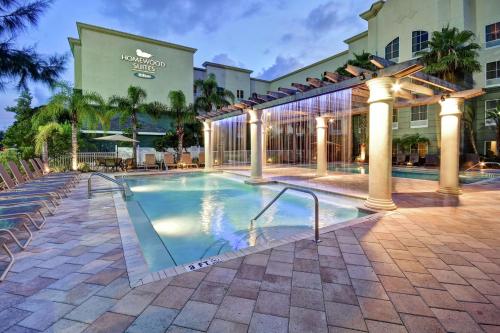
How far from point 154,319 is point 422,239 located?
376 centimetres

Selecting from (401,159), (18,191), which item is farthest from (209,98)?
(18,191)

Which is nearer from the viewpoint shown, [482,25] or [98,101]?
[98,101]

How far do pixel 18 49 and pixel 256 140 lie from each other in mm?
7215

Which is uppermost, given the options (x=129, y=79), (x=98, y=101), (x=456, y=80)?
(x=129, y=79)

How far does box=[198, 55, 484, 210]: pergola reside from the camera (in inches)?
215

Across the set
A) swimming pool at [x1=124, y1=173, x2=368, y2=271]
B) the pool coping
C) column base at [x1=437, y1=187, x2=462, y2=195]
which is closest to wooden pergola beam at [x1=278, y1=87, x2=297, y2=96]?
swimming pool at [x1=124, y1=173, x2=368, y2=271]

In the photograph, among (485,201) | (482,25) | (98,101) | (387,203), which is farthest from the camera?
(482,25)

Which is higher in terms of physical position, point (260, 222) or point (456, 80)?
point (456, 80)

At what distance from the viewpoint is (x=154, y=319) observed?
2104mm

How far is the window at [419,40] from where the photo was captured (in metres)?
20.3

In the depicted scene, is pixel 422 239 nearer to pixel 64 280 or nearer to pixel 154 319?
pixel 154 319

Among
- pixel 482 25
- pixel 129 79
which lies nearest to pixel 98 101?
pixel 129 79

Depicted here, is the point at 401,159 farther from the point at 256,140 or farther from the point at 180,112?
the point at 180,112

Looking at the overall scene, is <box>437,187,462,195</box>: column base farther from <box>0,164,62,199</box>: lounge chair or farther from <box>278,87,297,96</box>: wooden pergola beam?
<box>0,164,62,199</box>: lounge chair
